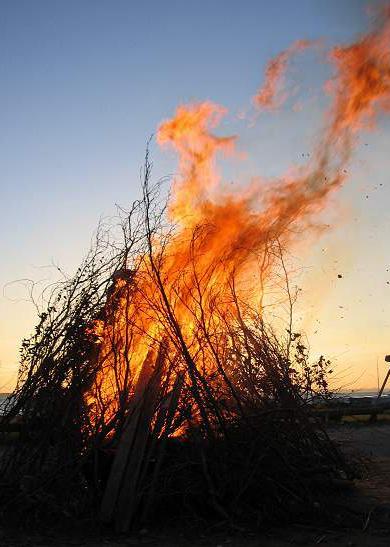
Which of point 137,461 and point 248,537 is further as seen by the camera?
point 137,461

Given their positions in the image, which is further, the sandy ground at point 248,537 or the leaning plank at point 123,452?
the leaning plank at point 123,452

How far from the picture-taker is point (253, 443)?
20.1 feet

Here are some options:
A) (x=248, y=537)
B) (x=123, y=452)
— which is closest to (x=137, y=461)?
(x=123, y=452)

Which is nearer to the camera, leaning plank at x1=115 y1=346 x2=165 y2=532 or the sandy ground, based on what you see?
the sandy ground

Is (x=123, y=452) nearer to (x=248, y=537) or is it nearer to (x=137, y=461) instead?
(x=137, y=461)

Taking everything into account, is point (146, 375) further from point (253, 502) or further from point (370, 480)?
point (370, 480)

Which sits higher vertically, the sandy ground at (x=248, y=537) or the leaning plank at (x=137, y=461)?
the leaning plank at (x=137, y=461)

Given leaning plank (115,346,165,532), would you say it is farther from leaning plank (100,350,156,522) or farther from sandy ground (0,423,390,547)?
sandy ground (0,423,390,547)

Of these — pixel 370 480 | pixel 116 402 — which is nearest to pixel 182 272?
pixel 116 402

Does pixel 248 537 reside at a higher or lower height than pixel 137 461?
lower

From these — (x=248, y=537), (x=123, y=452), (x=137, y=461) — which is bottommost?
(x=248, y=537)

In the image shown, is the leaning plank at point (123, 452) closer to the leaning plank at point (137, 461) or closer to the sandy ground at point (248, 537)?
the leaning plank at point (137, 461)

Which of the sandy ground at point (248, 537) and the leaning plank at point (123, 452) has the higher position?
the leaning plank at point (123, 452)

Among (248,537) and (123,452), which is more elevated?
(123,452)
